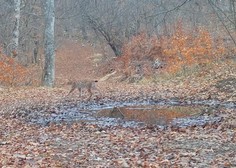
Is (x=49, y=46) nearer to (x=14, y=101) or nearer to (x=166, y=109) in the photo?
(x=14, y=101)

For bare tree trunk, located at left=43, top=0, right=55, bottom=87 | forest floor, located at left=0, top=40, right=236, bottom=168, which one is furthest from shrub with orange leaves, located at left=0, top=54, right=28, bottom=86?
forest floor, located at left=0, top=40, right=236, bottom=168

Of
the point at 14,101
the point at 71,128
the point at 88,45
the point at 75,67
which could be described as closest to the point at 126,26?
the point at 75,67

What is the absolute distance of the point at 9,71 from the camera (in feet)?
88.1

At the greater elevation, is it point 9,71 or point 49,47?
point 49,47

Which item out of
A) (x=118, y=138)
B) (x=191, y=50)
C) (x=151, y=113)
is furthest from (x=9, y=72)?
(x=118, y=138)

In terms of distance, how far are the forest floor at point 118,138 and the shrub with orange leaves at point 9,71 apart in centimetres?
437

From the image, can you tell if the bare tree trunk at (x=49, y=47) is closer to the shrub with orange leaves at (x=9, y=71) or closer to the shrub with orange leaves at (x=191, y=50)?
the shrub with orange leaves at (x=9, y=71)

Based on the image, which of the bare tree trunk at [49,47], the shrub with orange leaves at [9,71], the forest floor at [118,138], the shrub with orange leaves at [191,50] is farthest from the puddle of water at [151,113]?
the bare tree trunk at [49,47]

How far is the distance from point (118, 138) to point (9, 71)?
1621 cm

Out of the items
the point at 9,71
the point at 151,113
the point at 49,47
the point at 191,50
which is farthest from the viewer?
the point at 49,47

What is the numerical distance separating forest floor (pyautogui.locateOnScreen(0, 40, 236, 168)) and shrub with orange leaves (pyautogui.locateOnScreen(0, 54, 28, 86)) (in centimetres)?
437

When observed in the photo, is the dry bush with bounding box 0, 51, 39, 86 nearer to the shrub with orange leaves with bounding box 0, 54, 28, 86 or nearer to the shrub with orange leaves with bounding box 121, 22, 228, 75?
the shrub with orange leaves with bounding box 0, 54, 28, 86

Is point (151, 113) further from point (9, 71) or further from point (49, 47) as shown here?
point (49, 47)

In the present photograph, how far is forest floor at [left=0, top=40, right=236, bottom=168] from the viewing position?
30.8 ft
